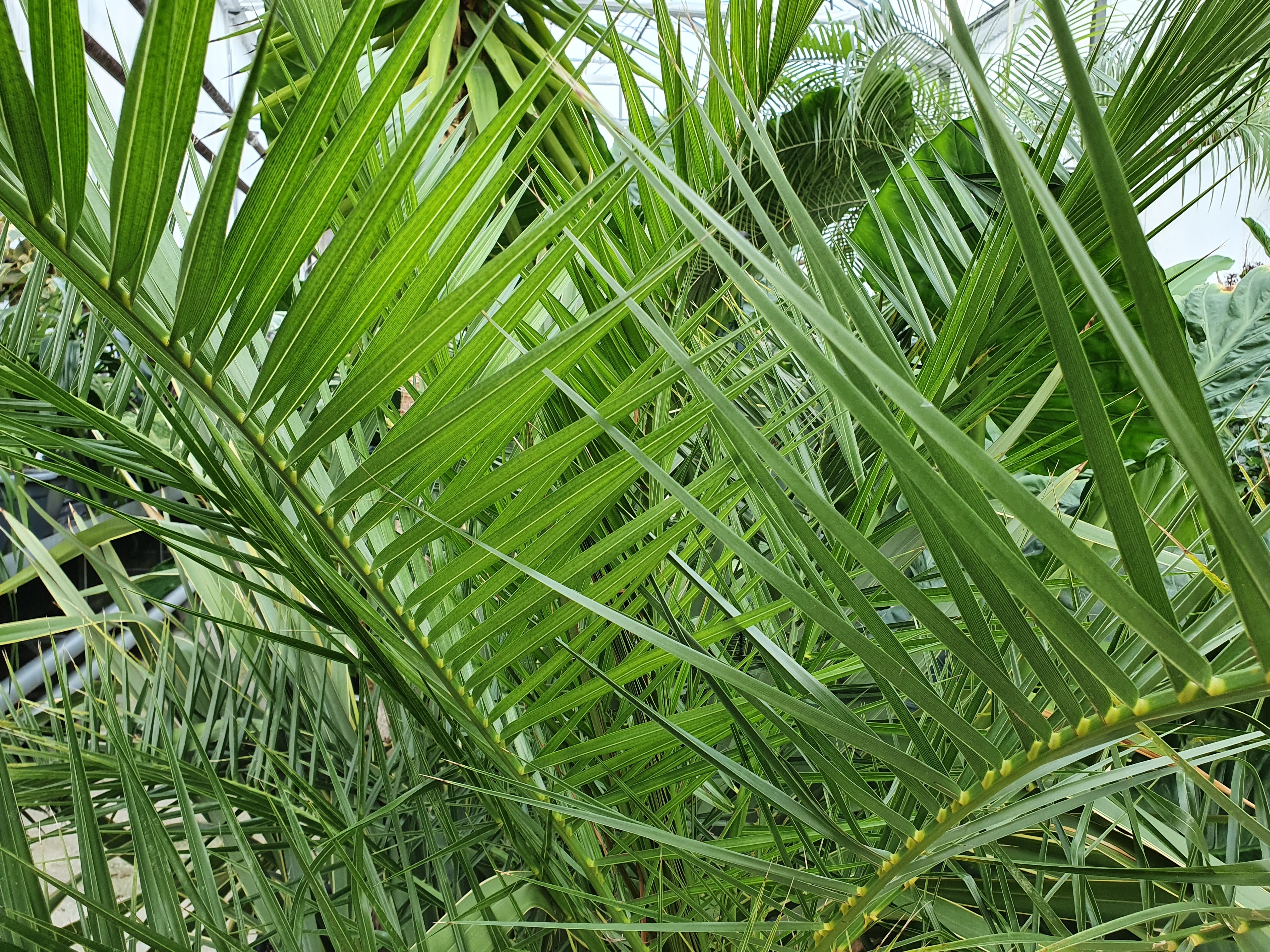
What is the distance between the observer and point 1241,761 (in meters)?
0.39

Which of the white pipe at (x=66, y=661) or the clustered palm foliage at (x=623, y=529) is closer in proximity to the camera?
the clustered palm foliage at (x=623, y=529)

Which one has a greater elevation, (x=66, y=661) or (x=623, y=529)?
(x=66, y=661)

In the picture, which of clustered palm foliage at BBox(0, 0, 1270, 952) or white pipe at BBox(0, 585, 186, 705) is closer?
clustered palm foliage at BBox(0, 0, 1270, 952)

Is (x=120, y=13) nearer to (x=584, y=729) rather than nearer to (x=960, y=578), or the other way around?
(x=584, y=729)

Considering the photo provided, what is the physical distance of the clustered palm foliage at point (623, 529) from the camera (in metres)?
0.20

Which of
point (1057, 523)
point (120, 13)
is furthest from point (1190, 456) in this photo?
point (120, 13)

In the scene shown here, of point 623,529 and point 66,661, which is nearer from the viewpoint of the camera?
point 623,529

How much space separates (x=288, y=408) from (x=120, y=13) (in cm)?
285

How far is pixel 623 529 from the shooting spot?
1.17 feet

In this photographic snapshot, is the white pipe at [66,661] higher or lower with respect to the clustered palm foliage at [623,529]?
higher

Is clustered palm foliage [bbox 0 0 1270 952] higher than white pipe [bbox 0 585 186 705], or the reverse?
white pipe [bbox 0 585 186 705]

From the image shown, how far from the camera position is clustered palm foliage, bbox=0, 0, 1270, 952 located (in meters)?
0.20

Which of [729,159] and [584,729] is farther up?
[729,159]

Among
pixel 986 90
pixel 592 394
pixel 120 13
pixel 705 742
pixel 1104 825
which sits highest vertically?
pixel 120 13
